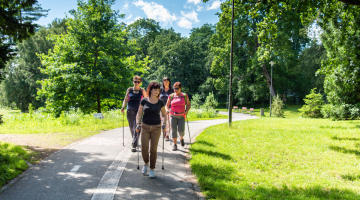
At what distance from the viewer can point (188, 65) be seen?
159 ft

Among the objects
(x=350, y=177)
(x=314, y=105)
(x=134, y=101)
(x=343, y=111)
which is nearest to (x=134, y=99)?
(x=134, y=101)

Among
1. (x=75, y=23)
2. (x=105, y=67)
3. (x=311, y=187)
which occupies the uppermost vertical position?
(x=75, y=23)

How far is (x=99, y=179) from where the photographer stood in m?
4.46

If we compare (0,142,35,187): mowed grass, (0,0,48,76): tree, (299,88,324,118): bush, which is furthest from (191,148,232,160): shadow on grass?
(299,88,324,118): bush

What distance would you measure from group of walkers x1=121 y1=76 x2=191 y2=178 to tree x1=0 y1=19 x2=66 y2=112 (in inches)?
1485

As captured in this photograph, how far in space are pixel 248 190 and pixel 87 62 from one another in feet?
53.4

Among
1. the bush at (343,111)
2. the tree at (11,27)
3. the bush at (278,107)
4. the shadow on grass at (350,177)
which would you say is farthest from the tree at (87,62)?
the bush at (278,107)

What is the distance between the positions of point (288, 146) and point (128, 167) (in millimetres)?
5646

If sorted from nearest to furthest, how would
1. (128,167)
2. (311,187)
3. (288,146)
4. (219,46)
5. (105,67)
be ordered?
(311,187) → (128,167) → (288,146) → (105,67) → (219,46)

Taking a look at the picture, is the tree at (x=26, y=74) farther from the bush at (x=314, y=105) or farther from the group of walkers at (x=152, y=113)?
the bush at (x=314, y=105)

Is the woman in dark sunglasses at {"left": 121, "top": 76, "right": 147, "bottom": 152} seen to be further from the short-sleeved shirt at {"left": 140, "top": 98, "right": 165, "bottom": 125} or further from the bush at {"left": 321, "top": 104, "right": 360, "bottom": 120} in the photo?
the bush at {"left": 321, "top": 104, "right": 360, "bottom": 120}

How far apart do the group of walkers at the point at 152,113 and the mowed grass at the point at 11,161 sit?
2547 millimetres

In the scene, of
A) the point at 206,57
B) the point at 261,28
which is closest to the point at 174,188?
the point at 261,28

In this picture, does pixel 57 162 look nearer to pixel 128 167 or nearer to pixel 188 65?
pixel 128 167
